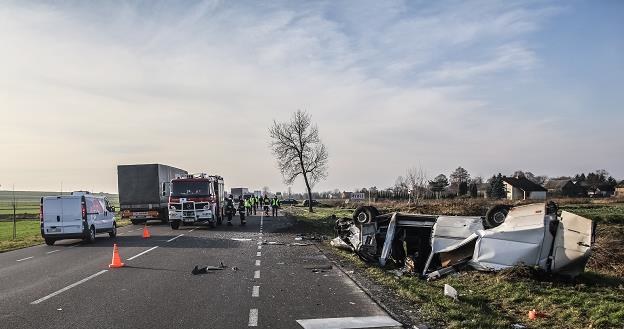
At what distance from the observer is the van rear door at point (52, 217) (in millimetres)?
20641

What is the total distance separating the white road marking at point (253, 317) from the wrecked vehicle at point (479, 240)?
185 inches

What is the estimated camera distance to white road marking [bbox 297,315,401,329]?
701 cm

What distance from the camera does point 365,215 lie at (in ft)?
47.5

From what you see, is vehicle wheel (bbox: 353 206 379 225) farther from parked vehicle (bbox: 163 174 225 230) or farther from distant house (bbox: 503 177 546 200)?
distant house (bbox: 503 177 546 200)

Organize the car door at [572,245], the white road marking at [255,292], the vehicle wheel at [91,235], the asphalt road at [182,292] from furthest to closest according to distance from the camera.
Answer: the vehicle wheel at [91,235]
the car door at [572,245]
the white road marking at [255,292]
the asphalt road at [182,292]

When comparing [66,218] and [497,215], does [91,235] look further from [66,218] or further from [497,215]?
[497,215]

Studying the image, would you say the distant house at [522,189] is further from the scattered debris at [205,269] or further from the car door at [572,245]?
the car door at [572,245]

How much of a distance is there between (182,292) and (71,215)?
13233 millimetres

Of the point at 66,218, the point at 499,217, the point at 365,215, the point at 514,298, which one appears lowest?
the point at 514,298

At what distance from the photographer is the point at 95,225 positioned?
71.8ft

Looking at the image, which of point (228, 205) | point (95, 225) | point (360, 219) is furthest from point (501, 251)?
point (228, 205)

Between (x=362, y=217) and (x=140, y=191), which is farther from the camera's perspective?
(x=140, y=191)

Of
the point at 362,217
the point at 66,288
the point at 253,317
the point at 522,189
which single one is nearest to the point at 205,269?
the point at 66,288

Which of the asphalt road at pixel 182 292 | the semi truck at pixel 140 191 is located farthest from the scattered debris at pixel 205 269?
the semi truck at pixel 140 191
